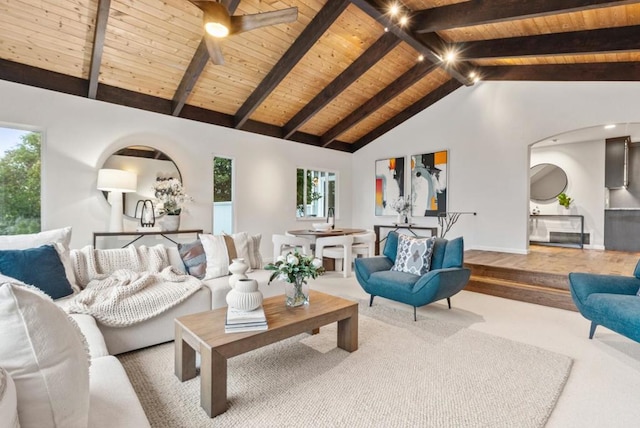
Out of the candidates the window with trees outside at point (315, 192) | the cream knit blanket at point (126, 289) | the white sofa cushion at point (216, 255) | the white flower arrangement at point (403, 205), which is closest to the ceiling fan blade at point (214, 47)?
Result: the white sofa cushion at point (216, 255)

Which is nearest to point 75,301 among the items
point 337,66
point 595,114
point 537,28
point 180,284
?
point 180,284

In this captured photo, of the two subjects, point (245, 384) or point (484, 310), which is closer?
point (245, 384)

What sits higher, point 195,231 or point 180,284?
point 195,231

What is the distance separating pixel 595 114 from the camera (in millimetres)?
4793

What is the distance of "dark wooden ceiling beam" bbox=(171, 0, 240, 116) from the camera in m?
3.99

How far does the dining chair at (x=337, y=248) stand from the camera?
194 inches

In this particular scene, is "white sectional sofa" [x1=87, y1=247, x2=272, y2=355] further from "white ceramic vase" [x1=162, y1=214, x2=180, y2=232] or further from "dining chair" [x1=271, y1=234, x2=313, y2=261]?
"white ceramic vase" [x1=162, y1=214, x2=180, y2=232]

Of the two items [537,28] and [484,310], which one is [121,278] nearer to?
[484,310]

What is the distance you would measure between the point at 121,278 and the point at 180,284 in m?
0.48

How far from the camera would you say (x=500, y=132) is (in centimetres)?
570

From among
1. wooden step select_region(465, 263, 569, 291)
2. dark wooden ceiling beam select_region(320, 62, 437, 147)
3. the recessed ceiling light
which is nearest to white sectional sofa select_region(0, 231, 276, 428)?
wooden step select_region(465, 263, 569, 291)

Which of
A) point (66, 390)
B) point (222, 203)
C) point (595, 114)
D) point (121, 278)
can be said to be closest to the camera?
point (66, 390)

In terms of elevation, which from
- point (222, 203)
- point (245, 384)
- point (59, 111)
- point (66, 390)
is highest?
point (59, 111)

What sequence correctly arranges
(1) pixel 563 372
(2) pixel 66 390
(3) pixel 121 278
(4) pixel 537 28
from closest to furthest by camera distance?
(2) pixel 66 390, (1) pixel 563 372, (3) pixel 121 278, (4) pixel 537 28
